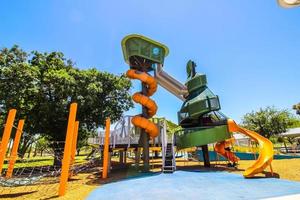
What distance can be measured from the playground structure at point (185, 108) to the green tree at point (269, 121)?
26.8 m

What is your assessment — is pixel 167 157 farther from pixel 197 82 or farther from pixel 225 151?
pixel 197 82

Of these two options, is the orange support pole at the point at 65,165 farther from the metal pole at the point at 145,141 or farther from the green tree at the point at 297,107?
the green tree at the point at 297,107

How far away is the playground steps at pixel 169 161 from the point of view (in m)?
13.9

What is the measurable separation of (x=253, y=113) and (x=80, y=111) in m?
36.4

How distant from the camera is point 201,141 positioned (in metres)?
15.0

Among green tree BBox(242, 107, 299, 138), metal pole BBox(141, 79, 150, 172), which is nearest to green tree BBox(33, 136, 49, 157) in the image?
metal pole BBox(141, 79, 150, 172)

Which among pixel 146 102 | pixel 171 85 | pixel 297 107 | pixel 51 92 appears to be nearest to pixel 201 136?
pixel 146 102

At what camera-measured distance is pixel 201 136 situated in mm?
15055

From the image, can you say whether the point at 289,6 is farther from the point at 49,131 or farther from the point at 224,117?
the point at 49,131

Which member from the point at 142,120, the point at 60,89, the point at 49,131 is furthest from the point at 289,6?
the point at 49,131

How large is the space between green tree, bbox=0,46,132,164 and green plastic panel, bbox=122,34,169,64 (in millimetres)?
5495

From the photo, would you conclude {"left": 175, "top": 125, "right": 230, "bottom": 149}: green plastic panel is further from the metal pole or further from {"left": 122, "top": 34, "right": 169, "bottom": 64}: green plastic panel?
{"left": 122, "top": 34, "right": 169, "bottom": 64}: green plastic panel

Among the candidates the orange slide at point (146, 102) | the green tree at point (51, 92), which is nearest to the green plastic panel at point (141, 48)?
the orange slide at point (146, 102)

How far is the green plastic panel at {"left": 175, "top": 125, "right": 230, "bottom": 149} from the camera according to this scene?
14391mm
